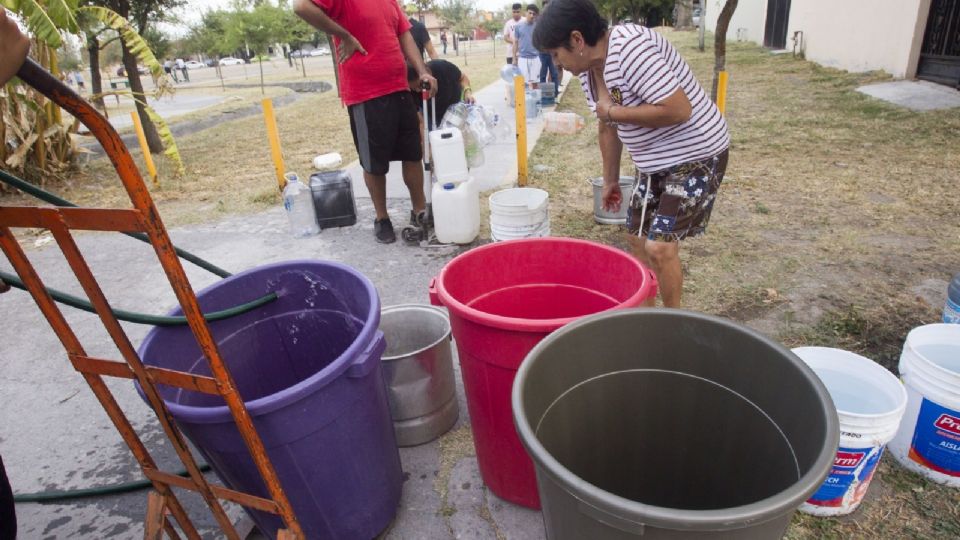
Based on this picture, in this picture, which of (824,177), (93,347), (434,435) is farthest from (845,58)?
(93,347)

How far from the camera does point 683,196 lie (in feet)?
7.51

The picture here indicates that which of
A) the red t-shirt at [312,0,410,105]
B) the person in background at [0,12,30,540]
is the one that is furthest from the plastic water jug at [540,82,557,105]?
the person in background at [0,12,30,540]

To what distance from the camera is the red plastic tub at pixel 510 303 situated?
1.51m

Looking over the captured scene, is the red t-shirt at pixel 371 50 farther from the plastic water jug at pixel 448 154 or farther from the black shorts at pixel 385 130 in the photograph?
the plastic water jug at pixel 448 154

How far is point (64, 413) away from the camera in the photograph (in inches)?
104

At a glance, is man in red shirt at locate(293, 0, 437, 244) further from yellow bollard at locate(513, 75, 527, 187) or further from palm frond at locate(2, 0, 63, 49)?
palm frond at locate(2, 0, 63, 49)

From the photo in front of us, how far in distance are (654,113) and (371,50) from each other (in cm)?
225

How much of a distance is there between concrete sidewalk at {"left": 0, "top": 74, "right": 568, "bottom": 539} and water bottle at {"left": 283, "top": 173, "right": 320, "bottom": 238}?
0.13 meters

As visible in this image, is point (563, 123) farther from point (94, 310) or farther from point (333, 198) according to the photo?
point (94, 310)

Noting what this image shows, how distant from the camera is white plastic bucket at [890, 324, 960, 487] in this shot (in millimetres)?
1743

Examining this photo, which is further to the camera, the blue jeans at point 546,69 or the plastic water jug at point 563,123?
the blue jeans at point 546,69

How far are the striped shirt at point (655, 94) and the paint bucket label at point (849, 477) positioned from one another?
4.12ft

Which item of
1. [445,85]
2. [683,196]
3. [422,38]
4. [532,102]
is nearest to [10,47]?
[683,196]

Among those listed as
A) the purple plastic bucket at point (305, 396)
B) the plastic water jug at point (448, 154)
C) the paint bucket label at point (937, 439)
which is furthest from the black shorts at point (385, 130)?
the paint bucket label at point (937, 439)
